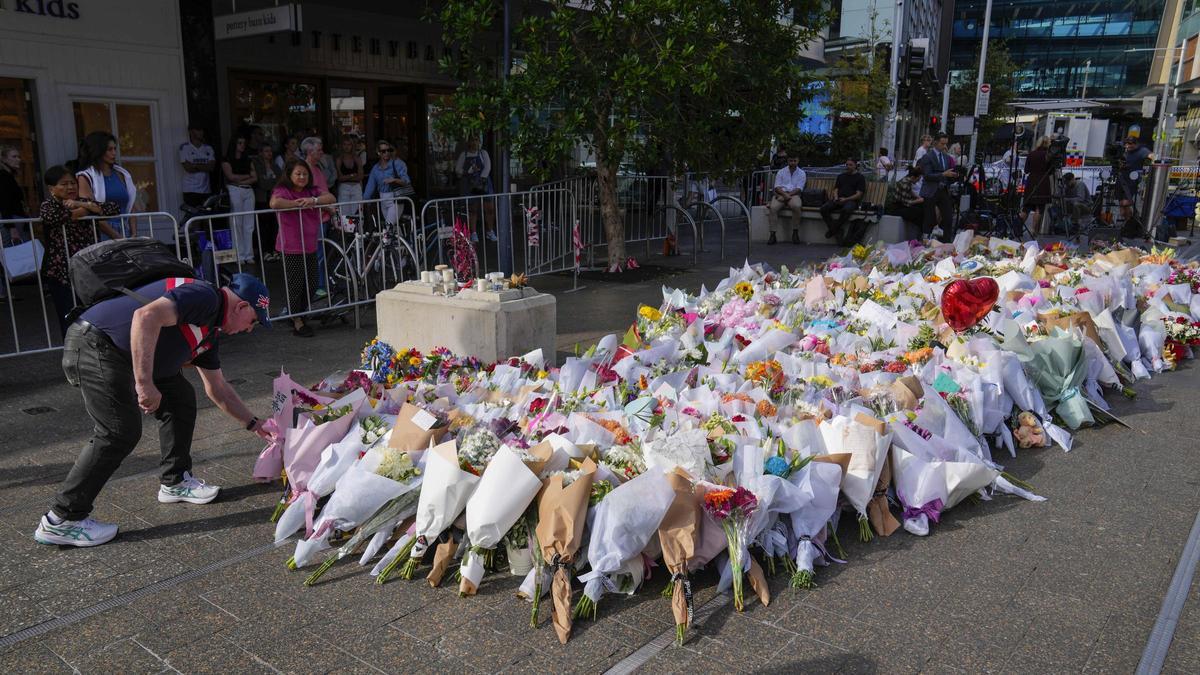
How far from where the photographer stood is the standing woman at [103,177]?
7.14 m

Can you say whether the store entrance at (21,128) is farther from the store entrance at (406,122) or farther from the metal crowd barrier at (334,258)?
the store entrance at (406,122)

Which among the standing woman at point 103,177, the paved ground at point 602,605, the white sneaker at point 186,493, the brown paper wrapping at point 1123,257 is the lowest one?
the paved ground at point 602,605

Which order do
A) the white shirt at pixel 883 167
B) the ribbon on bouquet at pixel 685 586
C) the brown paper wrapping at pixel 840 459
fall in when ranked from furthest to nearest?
→ the white shirt at pixel 883 167, the brown paper wrapping at pixel 840 459, the ribbon on bouquet at pixel 685 586

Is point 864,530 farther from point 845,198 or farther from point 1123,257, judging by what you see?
point 845,198

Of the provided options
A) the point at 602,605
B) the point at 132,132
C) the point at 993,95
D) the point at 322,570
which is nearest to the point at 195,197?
the point at 132,132

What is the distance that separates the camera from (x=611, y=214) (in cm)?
1100

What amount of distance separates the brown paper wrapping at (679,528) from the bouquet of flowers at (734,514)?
3.1 inches

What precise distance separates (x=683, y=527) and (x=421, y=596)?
1052 mm

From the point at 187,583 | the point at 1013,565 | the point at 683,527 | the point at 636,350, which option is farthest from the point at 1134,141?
the point at 187,583

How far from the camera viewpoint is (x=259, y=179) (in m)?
11.5

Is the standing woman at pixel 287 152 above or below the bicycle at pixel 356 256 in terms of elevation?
above

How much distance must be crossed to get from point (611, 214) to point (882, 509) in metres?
7.33

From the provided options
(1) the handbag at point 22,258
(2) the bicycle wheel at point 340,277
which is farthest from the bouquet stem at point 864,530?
(1) the handbag at point 22,258

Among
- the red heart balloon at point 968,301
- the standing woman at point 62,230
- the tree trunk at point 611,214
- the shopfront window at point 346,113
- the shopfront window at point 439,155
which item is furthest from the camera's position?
the shopfront window at point 439,155
